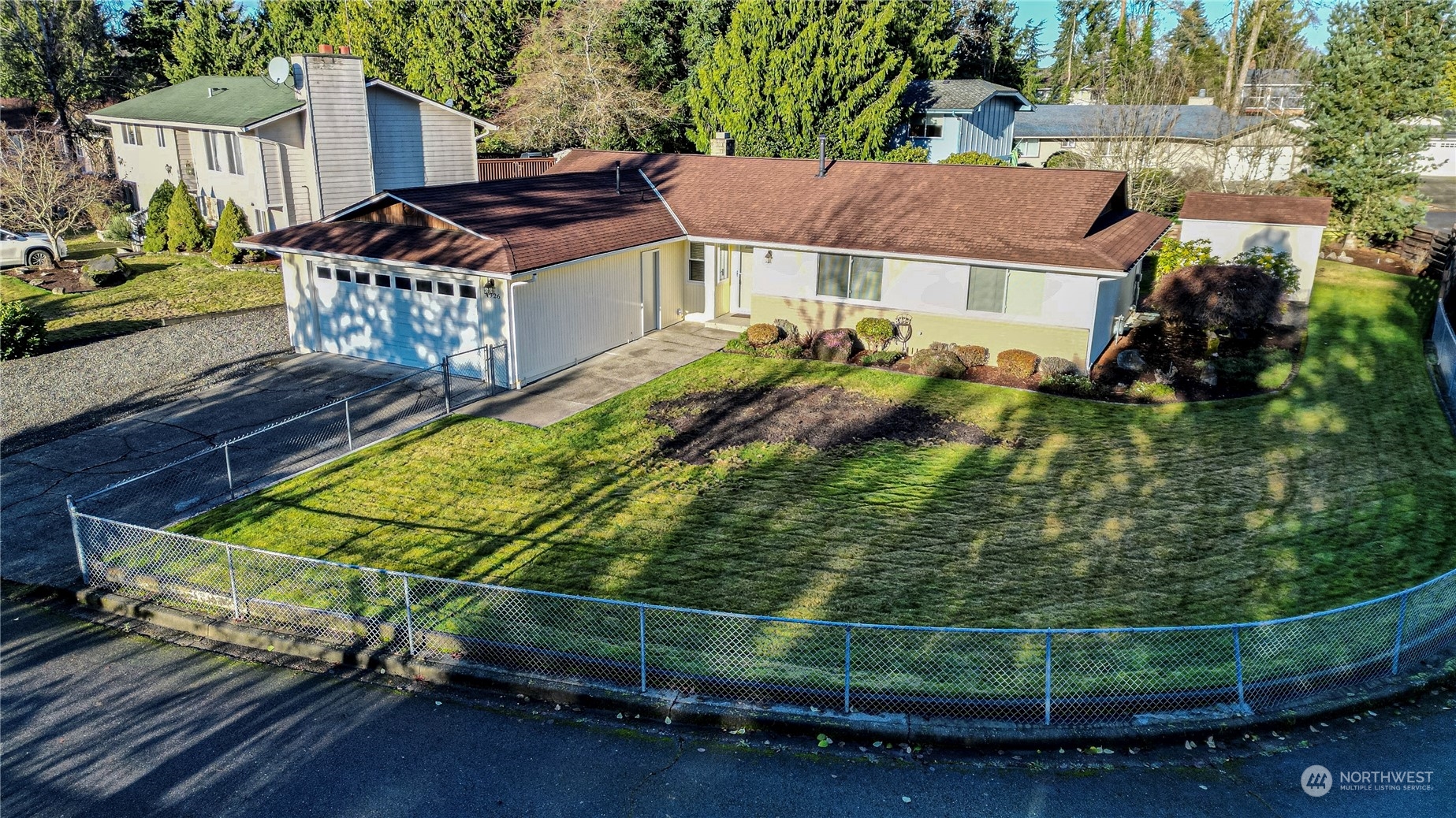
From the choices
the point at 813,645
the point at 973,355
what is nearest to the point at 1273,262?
the point at 973,355

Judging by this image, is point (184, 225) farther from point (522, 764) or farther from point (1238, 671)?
point (1238, 671)

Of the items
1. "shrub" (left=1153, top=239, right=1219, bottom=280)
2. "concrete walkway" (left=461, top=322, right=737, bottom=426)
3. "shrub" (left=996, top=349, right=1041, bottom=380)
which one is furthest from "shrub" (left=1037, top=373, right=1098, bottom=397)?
"shrub" (left=1153, top=239, right=1219, bottom=280)

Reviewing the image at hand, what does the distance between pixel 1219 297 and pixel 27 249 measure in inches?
Result: 1357

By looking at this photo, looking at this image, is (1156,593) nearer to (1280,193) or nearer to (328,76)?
(328,76)

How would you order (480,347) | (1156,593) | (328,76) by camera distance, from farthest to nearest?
(328,76) < (480,347) < (1156,593)

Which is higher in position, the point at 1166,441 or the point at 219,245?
the point at 219,245

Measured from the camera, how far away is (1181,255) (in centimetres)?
2709

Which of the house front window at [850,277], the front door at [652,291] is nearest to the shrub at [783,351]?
the house front window at [850,277]

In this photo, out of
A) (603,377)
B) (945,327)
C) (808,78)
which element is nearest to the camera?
(603,377)

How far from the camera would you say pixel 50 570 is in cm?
1219

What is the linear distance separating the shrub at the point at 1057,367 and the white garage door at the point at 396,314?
478 inches

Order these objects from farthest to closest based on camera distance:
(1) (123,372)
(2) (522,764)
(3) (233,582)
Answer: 1. (1) (123,372)
2. (3) (233,582)
3. (2) (522,764)

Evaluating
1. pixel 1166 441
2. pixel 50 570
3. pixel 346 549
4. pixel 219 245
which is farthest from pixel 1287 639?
pixel 219 245

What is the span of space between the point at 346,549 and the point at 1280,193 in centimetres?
4007
